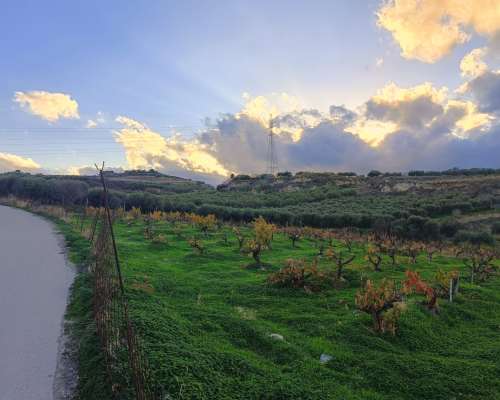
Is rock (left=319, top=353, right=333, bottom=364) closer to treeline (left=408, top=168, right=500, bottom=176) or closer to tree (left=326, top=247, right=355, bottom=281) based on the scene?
tree (left=326, top=247, right=355, bottom=281)

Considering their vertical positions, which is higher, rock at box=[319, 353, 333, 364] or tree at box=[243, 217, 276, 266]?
tree at box=[243, 217, 276, 266]

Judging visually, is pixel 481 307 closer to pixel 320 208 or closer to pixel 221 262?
pixel 221 262

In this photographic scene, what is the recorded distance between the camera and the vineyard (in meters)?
6.59

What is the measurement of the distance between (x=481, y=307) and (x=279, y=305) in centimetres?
638

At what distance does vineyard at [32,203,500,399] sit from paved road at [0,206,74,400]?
74 cm

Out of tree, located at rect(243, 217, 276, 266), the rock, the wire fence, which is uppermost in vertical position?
tree, located at rect(243, 217, 276, 266)

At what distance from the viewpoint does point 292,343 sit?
27.5 feet

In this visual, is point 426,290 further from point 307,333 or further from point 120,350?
point 120,350

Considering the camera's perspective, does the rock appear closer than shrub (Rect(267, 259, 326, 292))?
Yes

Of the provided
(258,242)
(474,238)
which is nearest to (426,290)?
(258,242)

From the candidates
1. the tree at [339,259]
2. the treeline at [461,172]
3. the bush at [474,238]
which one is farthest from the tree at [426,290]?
the treeline at [461,172]

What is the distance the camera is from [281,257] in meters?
19.8

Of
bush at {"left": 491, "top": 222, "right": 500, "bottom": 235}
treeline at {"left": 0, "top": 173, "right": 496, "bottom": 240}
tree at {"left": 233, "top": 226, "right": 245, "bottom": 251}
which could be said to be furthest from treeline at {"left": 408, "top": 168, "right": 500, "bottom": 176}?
tree at {"left": 233, "top": 226, "right": 245, "bottom": 251}

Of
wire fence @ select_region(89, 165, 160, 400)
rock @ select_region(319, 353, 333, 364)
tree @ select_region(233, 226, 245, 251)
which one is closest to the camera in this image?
wire fence @ select_region(89, 165, 160, 400)
